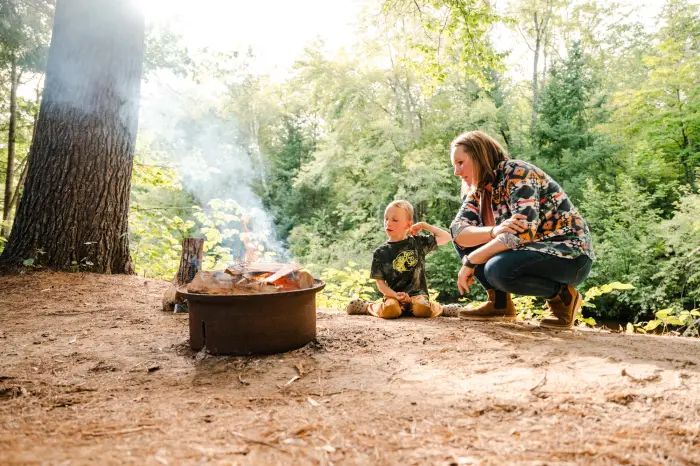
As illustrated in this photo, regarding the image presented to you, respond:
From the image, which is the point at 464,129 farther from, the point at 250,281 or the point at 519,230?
the point at 250,281

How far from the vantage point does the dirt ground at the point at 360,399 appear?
4.61 ft

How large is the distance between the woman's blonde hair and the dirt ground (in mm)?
1109

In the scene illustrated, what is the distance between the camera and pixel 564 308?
10.7 ft

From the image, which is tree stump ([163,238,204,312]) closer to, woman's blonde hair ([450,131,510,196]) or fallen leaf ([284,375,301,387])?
fallen leaf ([284,375,301,387])

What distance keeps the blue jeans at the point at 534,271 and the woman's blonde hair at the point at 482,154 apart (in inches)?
22.2

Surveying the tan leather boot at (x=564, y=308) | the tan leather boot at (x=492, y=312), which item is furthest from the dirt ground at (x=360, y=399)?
the tan leather boot at (x=492, y=312)

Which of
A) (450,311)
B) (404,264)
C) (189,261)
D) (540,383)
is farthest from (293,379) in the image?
(189,261)

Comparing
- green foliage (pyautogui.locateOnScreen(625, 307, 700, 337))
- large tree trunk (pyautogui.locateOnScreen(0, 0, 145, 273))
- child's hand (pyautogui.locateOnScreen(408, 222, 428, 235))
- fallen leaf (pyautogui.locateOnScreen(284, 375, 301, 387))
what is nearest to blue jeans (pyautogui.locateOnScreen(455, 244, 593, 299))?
child's hand (pyautogui.locateOnScreen(408, 222, 428, 235))

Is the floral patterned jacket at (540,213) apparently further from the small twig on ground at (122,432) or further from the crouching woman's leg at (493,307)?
the small twig on ground at (122,432)

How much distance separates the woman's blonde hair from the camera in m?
3.13

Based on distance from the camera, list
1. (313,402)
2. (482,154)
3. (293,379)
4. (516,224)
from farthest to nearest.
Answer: (482,154), (516,224), (293,379), (313,402)

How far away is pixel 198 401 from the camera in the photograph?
1.89 metres

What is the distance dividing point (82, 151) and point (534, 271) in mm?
5170

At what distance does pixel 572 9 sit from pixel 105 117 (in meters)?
24.0
